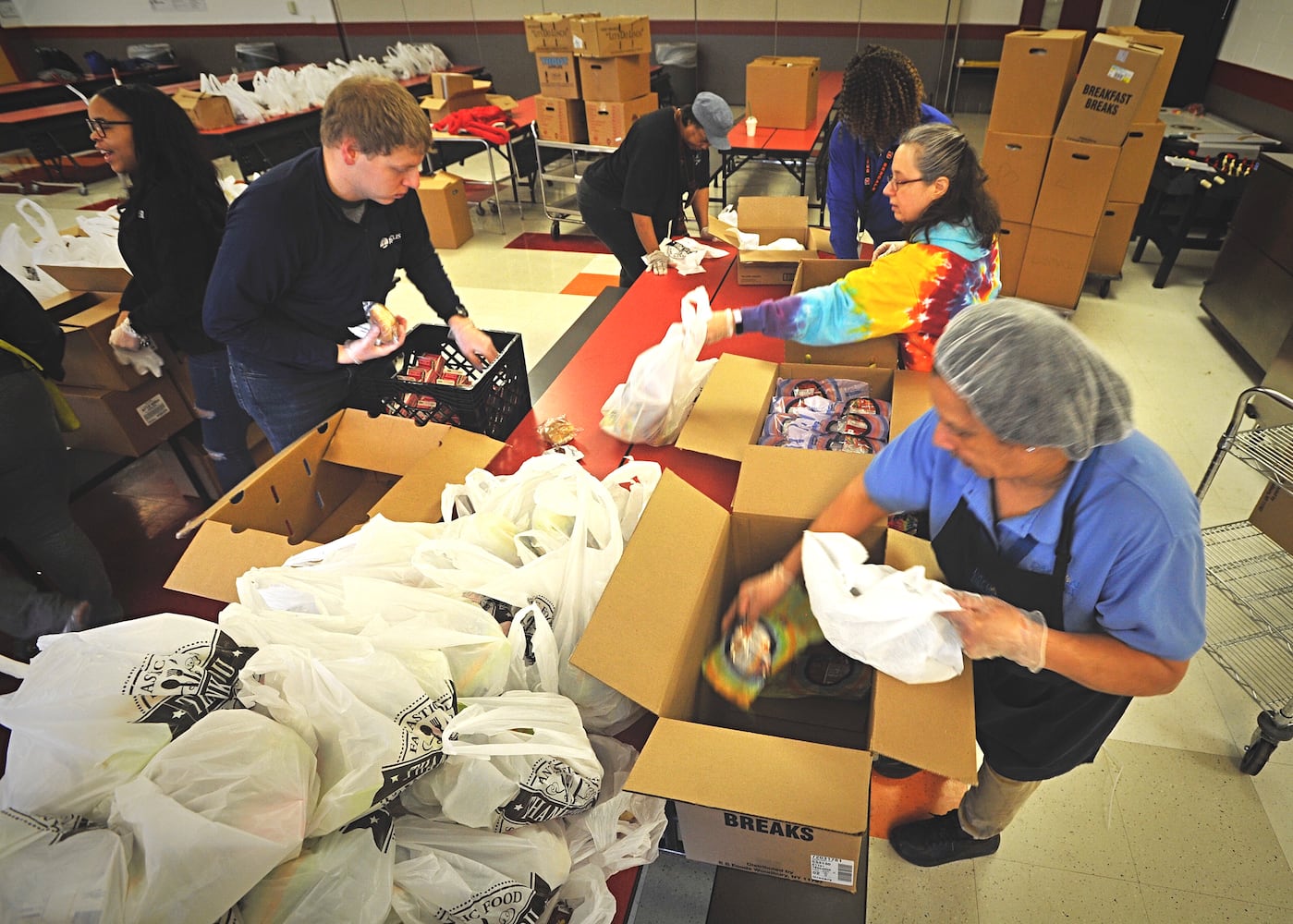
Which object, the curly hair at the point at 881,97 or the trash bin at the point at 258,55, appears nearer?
the curly hair at the point at 881,97

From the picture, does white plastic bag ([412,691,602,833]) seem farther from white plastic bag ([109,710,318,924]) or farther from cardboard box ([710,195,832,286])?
cardboard box ([710,195,832,286])

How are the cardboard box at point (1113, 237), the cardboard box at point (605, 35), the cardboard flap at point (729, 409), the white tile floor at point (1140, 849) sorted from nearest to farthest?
the white tile floor at point (1140, 849), the cardboard flap at point (729, 409), the cardboard box at point (1113, 237), the cardboard box at point (605, 35)

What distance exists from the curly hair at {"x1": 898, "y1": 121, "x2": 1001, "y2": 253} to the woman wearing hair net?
2.55ft

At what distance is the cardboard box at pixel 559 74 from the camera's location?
5512mm

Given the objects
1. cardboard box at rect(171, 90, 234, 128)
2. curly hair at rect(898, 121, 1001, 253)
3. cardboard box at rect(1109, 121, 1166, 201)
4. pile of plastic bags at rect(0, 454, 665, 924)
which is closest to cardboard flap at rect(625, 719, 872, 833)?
pile of plastic bags at rect(0, 454, 665, 924)

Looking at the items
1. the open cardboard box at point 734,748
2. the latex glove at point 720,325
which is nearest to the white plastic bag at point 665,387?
the latex glove at point 720,325

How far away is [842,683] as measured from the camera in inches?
58.8

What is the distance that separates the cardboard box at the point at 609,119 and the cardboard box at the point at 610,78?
0.05 metres

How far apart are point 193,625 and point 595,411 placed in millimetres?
1364

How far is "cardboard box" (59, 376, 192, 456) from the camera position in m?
2.74

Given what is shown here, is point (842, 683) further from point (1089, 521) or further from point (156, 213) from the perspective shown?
point (156, 213)

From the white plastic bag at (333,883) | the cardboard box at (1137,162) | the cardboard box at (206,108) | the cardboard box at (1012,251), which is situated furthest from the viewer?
the cardboard box at (206,108)

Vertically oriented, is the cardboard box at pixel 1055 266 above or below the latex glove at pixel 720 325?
below

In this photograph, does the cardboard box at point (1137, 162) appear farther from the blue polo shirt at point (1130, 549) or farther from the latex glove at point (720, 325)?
the blue polo shirt at point (1130, 549)
